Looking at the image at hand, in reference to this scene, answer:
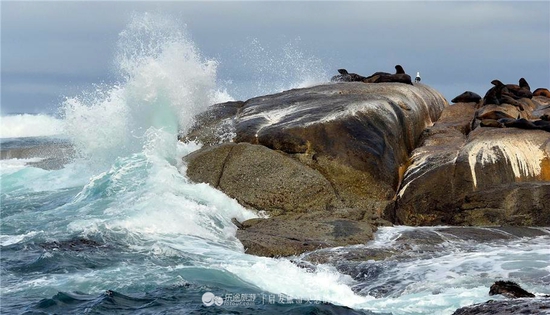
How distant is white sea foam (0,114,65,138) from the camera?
46531mm

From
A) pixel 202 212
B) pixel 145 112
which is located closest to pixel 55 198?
pixel 145 112

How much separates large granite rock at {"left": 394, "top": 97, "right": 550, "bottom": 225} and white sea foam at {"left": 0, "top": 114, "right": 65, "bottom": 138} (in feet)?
111

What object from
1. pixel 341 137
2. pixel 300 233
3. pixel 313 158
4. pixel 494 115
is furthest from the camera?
pixel 494 115

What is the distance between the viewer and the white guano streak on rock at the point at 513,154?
15.2 metres

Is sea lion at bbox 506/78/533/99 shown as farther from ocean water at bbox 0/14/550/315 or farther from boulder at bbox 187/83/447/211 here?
ocean water at bbox 0/14/550/315

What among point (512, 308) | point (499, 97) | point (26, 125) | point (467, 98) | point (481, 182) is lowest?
point (512, 308)

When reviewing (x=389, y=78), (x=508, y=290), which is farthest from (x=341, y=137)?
(x=508, y=290)

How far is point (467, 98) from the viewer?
22.6m

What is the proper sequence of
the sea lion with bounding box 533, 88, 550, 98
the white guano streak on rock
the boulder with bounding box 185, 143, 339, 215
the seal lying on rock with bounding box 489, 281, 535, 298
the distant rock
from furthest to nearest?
1. the sea lion with bounding box 533, 88, 550, 98
2. the white guano streak on rock
3. the boulder with bounding box 185, 143, 339, 215
4. the seal lying on rock with bounding box 489, 281, 535, 298
5. the distant rock

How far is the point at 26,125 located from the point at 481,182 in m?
37.6

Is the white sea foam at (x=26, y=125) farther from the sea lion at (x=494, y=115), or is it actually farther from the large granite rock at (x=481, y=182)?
the large granite rock at (x=481, y=182)

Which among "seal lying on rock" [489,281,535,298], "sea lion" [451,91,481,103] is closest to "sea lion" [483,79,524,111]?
"sea lion" [451,91,481,103]

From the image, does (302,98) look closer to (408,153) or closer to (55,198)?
(408,153)

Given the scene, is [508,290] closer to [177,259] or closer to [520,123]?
[177,259]
